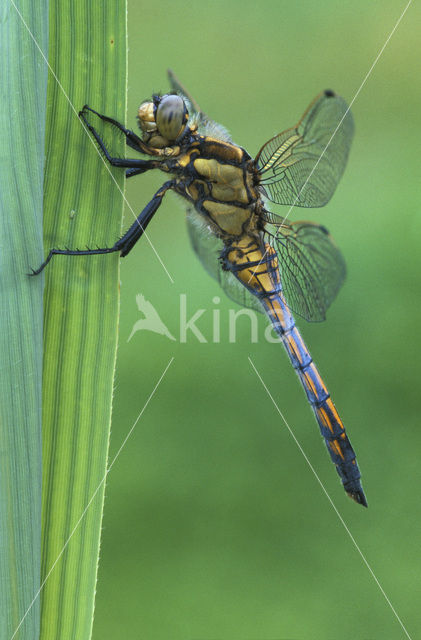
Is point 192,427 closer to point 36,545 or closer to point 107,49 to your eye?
point 36,545

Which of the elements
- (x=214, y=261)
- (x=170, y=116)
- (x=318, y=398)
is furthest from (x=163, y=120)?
(x=318, y=398)

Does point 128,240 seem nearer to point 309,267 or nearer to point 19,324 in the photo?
point 19,324

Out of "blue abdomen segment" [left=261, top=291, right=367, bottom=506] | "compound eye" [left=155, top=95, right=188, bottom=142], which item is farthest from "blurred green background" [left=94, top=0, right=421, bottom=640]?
"compound eye" [left=155, top=95, right=188, bottom=142]

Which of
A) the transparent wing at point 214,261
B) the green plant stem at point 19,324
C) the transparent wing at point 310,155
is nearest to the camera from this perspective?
the green plant stem at point 19,324

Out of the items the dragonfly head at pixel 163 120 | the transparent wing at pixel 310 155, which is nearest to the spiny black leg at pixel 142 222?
the dragonfly head at pixel 163 120

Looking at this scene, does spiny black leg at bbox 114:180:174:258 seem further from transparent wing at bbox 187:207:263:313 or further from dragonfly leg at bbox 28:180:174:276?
transparent wing at bbox 187:207:263:313

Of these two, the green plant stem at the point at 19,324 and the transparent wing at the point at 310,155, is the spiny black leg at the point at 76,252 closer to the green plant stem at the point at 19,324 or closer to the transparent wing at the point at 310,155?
the green plant stem at the point at 19,324
